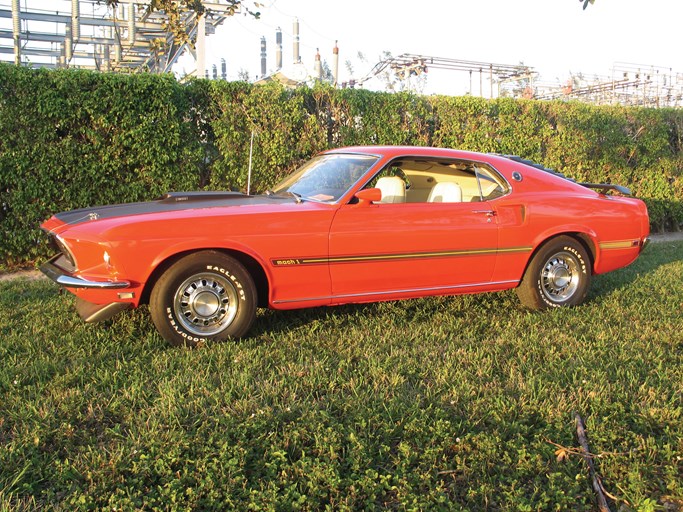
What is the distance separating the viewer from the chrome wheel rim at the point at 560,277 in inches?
214

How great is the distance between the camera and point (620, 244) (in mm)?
5691

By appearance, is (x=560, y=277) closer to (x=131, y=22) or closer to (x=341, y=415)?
(x=341, y=415)

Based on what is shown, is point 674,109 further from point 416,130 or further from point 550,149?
point 416,130

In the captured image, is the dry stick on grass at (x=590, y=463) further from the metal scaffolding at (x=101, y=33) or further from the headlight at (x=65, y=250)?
the metal scaffolding at (x=101, y=33)

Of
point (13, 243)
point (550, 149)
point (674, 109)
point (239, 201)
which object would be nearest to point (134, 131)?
point (13, 243)

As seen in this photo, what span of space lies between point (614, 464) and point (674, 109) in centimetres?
1144

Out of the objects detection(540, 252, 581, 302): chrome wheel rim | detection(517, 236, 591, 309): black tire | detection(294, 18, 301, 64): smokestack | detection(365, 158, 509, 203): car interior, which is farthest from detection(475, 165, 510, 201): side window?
detection(294, 18, 301, 64): smokestack

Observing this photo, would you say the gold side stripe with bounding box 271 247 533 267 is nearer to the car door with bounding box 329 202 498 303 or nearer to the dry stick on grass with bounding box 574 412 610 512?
the car door with bounding box 329 202 498 303

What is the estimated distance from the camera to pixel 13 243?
7.10 m

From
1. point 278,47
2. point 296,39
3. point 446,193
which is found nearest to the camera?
point 446,193

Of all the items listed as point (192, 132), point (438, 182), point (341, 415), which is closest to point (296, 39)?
A: point (192, 132)

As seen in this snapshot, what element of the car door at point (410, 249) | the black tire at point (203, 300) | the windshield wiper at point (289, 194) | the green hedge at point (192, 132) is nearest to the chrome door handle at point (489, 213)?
the car door at point (410, 249)

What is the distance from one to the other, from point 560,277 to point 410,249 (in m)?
1.72

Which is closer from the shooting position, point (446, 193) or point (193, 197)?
point (193, 197)
